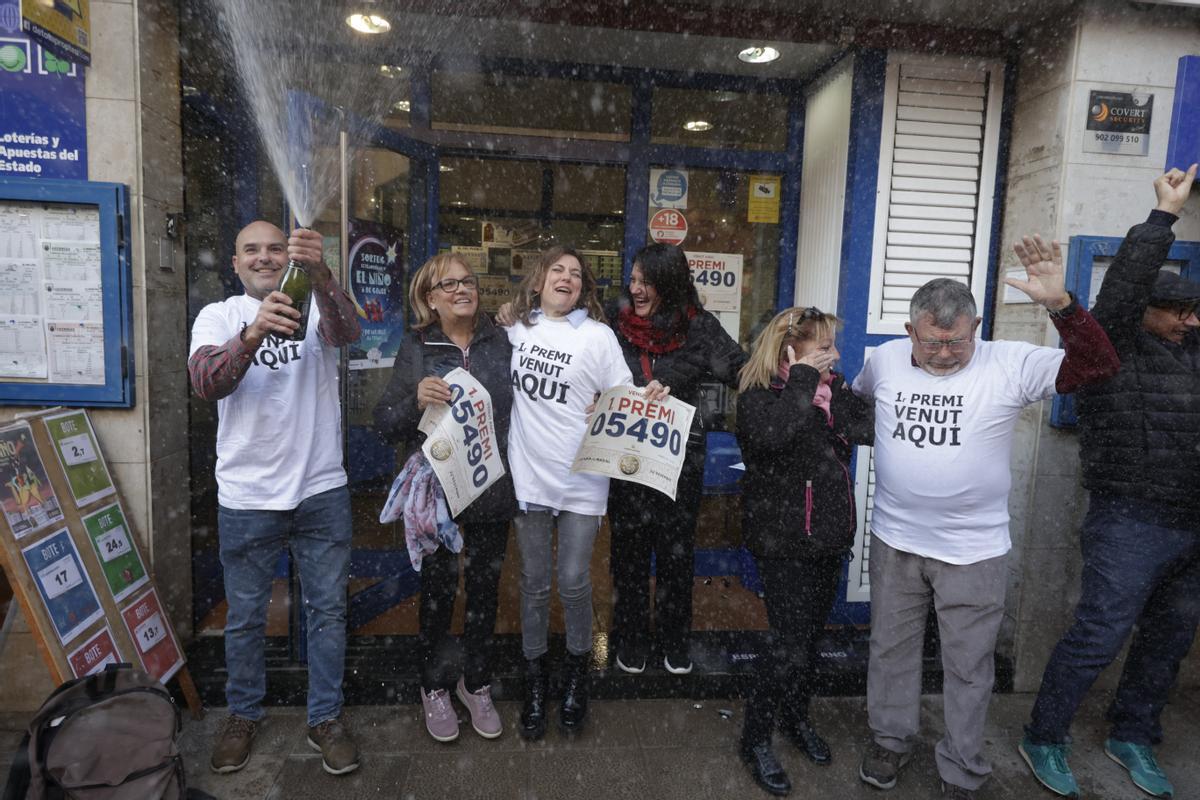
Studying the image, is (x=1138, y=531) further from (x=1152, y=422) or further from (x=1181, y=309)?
(x=1181, y=309)

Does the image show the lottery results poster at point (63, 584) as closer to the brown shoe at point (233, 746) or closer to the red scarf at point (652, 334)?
the brown shoe at point (233, 746)

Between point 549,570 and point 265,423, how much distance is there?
4.68 ft

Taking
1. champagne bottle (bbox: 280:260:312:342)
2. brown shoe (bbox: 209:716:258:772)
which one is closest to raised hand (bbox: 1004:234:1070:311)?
champagne bottle (bbox: 280:260:312:342)

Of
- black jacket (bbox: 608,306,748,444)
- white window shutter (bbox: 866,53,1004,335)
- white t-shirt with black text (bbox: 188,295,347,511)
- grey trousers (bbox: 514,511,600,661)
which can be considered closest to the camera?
white t-shirt with black text (bbox: 188,295,347,511)

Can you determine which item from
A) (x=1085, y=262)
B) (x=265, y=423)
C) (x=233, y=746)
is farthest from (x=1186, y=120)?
(x=233, y=746)

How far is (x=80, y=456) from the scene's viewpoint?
3.22m

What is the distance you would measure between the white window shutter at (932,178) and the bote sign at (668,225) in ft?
4.50

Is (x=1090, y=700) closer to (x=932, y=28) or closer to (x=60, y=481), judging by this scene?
(x=932, y=28)

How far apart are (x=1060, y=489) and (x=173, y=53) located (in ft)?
17.5

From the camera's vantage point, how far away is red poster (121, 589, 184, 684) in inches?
127

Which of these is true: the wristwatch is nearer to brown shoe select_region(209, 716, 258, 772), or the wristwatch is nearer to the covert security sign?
the covert security sign

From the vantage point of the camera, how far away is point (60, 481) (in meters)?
3.07

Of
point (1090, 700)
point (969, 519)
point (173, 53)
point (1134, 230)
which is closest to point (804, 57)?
point (1134, 230)

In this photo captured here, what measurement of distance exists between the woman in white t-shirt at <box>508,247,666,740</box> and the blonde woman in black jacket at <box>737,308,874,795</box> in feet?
1.67
